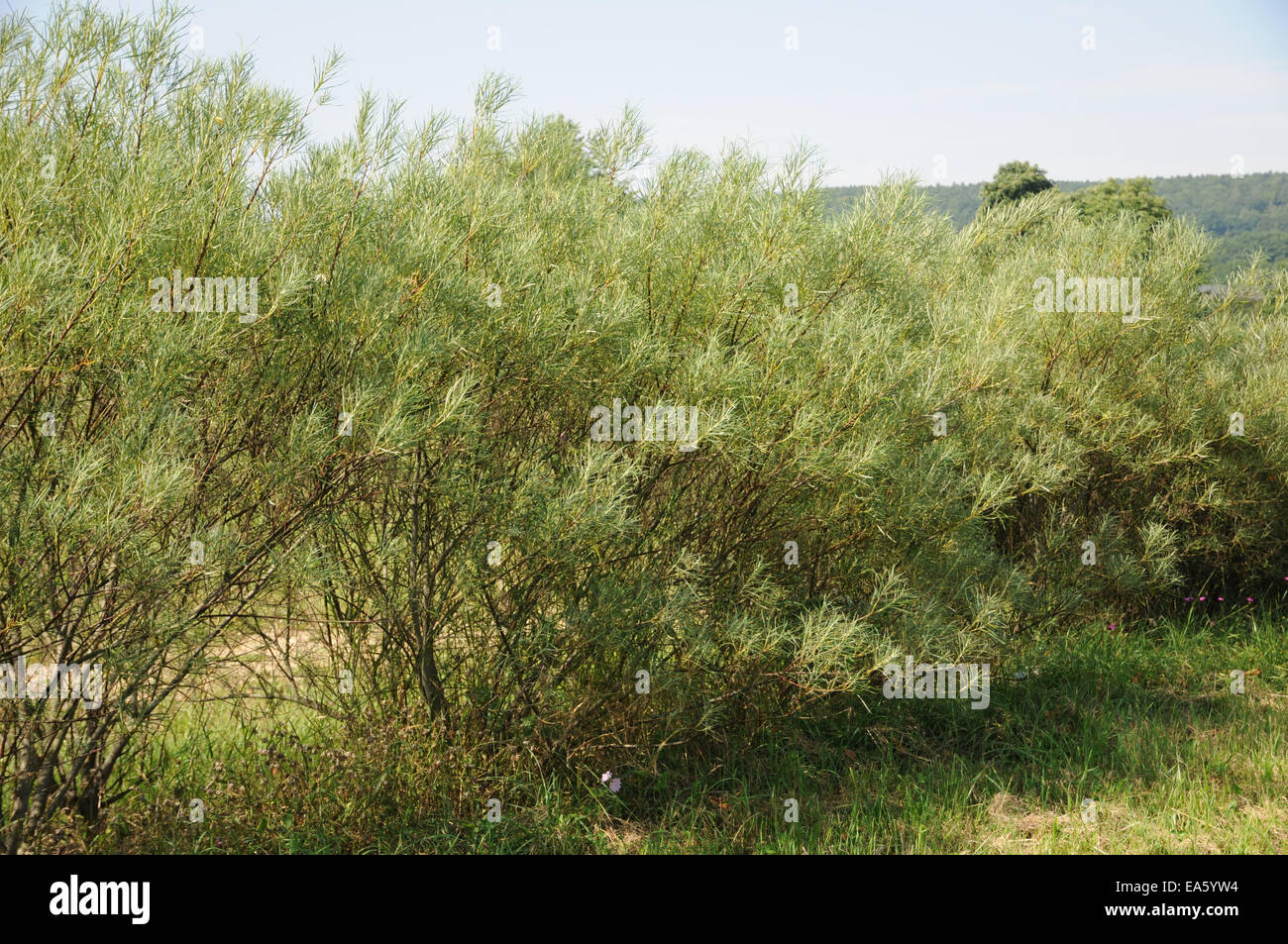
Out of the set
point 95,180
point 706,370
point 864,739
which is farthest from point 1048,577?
point 95,180

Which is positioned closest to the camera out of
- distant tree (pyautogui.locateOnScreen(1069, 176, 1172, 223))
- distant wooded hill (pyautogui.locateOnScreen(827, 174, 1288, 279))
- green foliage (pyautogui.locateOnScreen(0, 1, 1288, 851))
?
green foliage (pyautogui.locateOnScreen(0, 1, 1288, 851))

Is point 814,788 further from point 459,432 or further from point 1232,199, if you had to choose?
point 1232,199

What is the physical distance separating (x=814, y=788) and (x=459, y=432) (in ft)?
7.41

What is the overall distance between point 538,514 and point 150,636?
4.38 feet

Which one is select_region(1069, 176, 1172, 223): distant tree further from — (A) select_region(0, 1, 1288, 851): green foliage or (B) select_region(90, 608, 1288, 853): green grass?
(A) select_region(0, 1, 1288, 851): green foliage

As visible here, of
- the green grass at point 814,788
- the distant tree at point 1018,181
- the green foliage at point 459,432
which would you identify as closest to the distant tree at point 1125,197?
the distant tree at point 1018,181

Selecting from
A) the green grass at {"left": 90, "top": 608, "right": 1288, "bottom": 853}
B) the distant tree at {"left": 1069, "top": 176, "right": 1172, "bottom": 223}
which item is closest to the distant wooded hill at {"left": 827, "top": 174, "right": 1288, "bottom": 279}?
the distant tree at {"left": 1069, "top": 176, "right": 1172, "bottom": 223}

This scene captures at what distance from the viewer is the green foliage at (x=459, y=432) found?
9.62 feet

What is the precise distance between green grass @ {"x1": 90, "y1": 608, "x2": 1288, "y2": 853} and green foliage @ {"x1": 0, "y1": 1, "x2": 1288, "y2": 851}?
0.17 metres

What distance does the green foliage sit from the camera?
293 cm

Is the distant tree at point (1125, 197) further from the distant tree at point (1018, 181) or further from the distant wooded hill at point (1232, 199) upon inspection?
the distant wooded hill at point (1232, 199)

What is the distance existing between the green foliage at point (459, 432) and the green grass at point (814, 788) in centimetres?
17

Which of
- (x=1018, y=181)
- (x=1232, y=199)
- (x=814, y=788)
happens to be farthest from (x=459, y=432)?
(x=1232, y=199)
